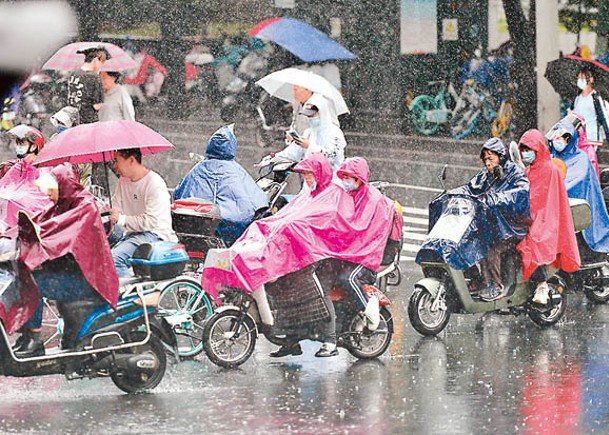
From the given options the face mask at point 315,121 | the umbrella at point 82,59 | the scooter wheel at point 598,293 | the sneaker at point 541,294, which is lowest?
the scooter wheel at point 598,293

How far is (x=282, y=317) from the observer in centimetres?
1165

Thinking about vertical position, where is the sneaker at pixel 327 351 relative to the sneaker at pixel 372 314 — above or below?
below

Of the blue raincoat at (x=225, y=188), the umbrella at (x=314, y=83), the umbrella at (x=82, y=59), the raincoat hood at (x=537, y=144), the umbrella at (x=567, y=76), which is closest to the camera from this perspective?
the blue raincoat at (x=225, y=188)

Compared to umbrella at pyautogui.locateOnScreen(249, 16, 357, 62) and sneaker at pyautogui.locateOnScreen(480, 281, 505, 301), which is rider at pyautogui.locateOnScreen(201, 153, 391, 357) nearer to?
sneaker at pyautogui.locateOnScreen(480, 281, 505, 301)

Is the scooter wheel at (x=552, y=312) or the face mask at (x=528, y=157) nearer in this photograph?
the scooter wheel at (x=552, y=312)

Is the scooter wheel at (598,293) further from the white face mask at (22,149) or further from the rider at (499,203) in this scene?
the white face mask at (22,149)

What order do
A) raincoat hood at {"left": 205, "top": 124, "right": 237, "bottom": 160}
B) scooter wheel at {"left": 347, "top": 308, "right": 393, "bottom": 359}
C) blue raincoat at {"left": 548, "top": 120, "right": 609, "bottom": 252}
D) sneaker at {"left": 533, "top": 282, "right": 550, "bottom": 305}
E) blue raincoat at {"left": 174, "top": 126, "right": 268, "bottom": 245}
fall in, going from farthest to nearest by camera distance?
blue raincoat at {"left": 548, "top": 120, "right": 609, "bottom": 252}
raincoat hood at {"left": 205, "top": 124, "right": 237, "bottom": 160}
blue raincoat at {"left": 174, "top": 126, "right": 268, "bottom": 245}
sneaker at {"left": 533, "top": 282, "right": 550, "bottom": 305}
scooter wheel at {"left": 347, "top": 308, "right": 393, "bottom": 359}

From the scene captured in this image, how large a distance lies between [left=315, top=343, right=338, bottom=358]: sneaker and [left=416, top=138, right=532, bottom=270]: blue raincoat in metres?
1.51

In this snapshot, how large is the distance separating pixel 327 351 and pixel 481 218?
199cm

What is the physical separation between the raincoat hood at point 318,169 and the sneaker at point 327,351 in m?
1.13

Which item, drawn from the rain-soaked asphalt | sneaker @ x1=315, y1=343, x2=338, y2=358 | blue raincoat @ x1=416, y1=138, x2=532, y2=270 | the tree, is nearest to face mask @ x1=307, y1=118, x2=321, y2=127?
blue raincoat @ x1=416, y1=138, x2=532, y2=270

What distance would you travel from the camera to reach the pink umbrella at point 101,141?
38.0 ft

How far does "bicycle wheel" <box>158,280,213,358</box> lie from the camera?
39.1ft

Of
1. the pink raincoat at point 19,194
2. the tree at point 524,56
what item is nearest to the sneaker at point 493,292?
the pink raincoat at point 19,194
